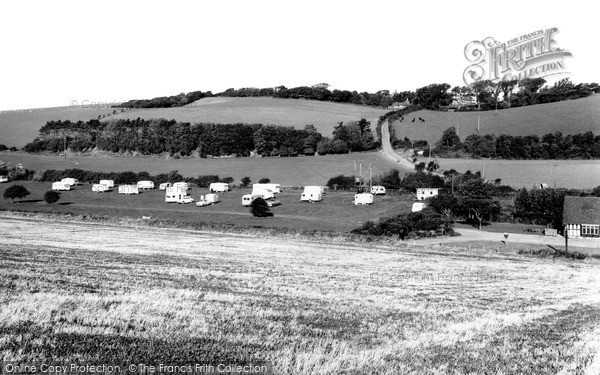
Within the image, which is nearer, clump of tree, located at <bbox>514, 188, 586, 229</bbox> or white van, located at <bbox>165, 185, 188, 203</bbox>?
clump of tree, located at <bbox>514, 188, 586, 229</bbox>

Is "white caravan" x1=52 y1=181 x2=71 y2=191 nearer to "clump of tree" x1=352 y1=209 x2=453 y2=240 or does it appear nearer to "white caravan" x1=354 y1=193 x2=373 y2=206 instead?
"white caravan" x1=354 y1=193 x2=373 y2=206

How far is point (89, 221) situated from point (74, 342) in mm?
54231

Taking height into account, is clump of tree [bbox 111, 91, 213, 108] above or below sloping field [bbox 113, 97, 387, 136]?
above

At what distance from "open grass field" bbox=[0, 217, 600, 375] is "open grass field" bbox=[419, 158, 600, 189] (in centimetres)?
5100

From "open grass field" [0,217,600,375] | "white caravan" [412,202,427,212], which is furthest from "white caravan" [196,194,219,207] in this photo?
"open grass field" [0,217,600,375]

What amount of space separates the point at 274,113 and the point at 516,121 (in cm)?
5710

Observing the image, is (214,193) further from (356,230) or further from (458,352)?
(458,352)

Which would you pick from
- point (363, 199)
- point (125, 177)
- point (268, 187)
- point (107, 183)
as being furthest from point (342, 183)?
point (107, 183)

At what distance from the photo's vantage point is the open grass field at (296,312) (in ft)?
45.4

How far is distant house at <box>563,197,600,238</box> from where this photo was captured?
201ft

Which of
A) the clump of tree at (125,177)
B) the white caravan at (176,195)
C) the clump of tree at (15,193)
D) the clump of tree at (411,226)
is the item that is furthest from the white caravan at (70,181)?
the clump of tree at (411,226)

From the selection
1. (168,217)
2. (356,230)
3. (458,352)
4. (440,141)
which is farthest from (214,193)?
(458,352)

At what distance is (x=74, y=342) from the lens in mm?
13742

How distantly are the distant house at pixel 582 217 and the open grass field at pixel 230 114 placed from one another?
240 feet
